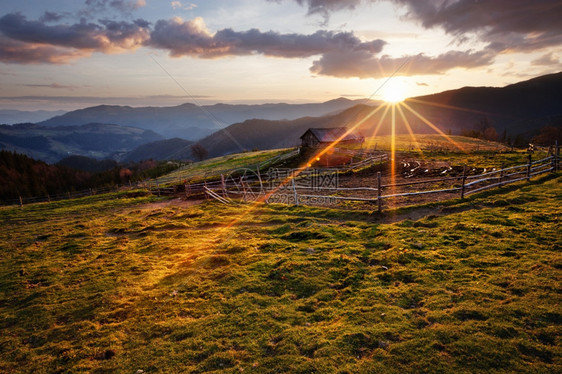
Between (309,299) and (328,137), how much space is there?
67.8m

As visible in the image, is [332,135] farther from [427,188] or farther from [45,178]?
[45,178]

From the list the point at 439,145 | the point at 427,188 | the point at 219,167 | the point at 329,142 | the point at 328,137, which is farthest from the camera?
the point at 328,137

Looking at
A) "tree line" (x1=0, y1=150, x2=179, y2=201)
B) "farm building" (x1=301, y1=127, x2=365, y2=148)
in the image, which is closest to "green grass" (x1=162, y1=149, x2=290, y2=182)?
"farm building" (x1=301, y1=127, x2=365, y2=148)

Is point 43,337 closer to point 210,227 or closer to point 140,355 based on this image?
point 140,355

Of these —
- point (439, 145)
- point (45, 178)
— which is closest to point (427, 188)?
point (439, 145)

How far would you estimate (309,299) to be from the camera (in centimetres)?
762

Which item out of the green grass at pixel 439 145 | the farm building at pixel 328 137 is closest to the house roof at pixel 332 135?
the farm building at pixel 328 137

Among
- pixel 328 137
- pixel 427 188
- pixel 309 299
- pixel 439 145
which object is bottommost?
pixel 309 299

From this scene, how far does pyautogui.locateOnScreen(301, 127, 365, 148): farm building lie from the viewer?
7075cm

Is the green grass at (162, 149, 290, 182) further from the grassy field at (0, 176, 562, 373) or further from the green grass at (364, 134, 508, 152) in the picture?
the grassy field at (0, 176, 562, 373)

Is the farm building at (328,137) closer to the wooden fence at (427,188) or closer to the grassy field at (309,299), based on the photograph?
the wooden fence at (427,188)

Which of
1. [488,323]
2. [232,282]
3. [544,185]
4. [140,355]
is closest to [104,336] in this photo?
[140,355]

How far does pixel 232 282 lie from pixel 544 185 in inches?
792

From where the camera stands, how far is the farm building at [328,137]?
7075 cm
